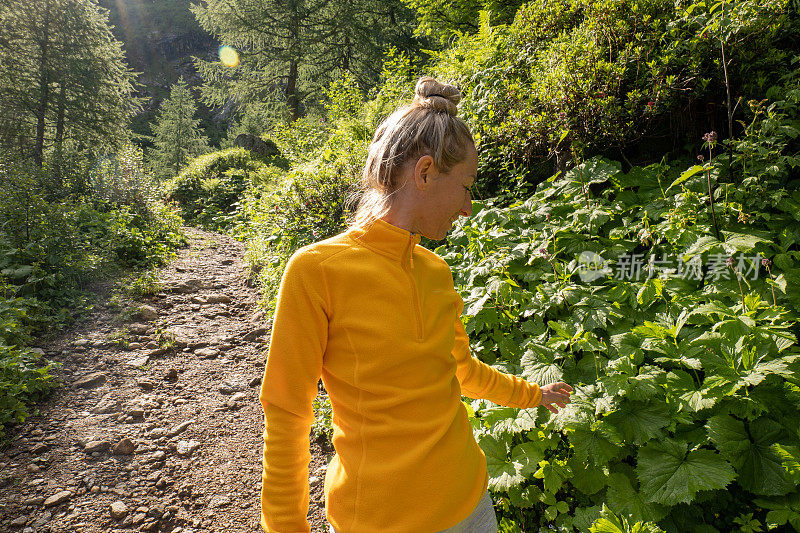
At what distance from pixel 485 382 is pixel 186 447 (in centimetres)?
312

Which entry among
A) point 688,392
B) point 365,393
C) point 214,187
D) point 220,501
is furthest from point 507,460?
point 214,187

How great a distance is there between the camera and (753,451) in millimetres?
1765

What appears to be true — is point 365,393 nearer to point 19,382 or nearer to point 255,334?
point 19,382

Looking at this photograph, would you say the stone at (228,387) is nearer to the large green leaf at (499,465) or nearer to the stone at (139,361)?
the stone at (139,361)

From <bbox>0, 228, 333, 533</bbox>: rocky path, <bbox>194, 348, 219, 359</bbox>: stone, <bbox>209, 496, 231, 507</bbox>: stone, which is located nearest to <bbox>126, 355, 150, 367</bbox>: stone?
<bbox>0, 228, 333, 533</bbox>: rocky path

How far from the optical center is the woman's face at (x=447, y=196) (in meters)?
1.30

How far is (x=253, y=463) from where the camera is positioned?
11.2 ft

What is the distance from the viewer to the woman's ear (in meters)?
1.23

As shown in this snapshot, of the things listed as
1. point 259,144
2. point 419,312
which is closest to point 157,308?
point 419,312

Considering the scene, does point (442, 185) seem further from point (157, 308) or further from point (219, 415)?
point (157, 308)

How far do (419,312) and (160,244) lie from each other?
933 cm

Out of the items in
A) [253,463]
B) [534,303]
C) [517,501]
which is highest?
[534,303]

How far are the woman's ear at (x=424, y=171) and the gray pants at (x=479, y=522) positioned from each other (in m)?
1.08

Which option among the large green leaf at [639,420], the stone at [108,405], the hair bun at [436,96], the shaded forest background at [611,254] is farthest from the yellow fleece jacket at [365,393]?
the stone at [108,405]
